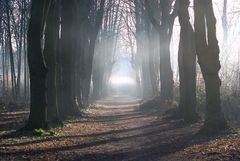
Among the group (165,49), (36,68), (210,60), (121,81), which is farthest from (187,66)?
(121,81)

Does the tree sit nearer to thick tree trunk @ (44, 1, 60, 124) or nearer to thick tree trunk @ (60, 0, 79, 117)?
thick tree trunk @ (60, 0, 79, 117)

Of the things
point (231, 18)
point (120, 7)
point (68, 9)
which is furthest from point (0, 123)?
point (231, 18)

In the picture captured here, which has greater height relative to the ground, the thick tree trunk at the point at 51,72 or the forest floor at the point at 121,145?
the thick tree trunk at the point at 51,72

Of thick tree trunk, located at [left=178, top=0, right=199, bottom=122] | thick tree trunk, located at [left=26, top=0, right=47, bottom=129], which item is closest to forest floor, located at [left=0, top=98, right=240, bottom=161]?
thick tree trunk, located at [left=26, top=0, right=47, bottom=129]

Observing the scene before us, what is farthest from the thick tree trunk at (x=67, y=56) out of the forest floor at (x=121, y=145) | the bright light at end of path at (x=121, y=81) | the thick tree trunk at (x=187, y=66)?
the bright light at end of path at (x=121, y=81)

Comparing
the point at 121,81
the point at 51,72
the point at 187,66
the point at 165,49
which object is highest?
the point at 121,81

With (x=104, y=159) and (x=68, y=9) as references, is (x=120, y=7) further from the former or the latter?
(x=104, y=159)

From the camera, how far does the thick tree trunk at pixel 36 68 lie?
49.2 ft

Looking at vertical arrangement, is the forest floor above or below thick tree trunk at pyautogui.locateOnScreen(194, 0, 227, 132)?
below

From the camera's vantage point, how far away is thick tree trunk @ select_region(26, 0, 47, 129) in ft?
49.2

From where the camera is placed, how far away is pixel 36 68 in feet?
49.5

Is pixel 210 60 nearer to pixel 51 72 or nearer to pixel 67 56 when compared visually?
pixel 51 72

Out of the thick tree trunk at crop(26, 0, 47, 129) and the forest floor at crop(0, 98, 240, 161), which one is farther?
the thick tree trunk at crop(26, 0, 47, 129)

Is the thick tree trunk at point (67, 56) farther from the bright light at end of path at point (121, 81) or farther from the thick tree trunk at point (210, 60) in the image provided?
the bright light at end of path at point (121, 81)
